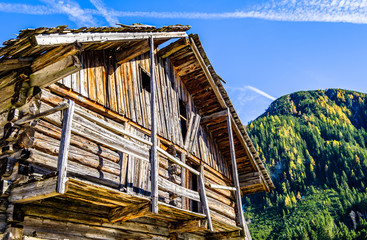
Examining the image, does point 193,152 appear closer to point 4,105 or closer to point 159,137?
point 159,137

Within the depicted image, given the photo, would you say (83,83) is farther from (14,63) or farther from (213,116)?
(213,116)

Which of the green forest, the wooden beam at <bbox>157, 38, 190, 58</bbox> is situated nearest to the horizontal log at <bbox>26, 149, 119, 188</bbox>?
the wooden beam at <bbox>157, 38, 190, 58</bbox>

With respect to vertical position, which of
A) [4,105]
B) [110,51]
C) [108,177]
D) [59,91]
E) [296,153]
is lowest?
[108,177]

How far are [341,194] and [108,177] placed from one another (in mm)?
93518

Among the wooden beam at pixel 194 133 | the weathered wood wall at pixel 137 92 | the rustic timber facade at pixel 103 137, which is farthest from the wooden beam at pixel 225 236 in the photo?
the wooden beam at pixel 194 133

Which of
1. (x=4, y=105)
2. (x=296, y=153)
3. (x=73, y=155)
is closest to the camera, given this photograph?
(x=4, y=105)

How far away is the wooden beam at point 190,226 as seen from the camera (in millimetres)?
9328

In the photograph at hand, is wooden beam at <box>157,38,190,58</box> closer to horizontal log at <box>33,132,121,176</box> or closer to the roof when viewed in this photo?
the roof

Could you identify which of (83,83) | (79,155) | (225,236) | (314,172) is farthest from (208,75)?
(314,172)

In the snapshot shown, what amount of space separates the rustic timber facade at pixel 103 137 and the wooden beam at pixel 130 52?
3 cm

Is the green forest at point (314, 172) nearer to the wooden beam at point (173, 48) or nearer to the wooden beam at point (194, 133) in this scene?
the wooden beam at point (194, 133)

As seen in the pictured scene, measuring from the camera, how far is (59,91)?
7.89 m

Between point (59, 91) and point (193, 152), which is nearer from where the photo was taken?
point (59, 91)

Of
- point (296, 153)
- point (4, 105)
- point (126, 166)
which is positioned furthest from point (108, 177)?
point (296, 153)
